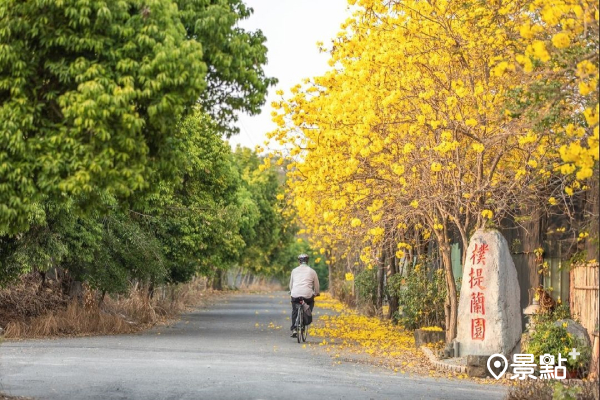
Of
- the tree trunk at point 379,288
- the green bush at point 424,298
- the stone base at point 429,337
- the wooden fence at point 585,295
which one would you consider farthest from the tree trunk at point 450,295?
the tree trunk at point 379,288

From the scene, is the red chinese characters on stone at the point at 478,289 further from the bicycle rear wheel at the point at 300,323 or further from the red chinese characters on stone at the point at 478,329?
the bicycle rear wheel at the point at 300,323

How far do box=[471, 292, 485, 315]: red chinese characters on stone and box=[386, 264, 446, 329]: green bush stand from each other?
21.0 feet

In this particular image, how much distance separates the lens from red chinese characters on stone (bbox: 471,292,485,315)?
1728 centimetres

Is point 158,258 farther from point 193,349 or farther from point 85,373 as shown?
point 85,373

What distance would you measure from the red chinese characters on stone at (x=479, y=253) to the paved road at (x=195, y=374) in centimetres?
247

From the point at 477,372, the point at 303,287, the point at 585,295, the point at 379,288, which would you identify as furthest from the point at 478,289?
the point at 379,288

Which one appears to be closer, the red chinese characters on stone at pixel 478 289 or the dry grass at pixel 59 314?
the red chinese characters on stone at pixel 478 289

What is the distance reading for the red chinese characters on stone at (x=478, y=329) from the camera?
17.2 meters

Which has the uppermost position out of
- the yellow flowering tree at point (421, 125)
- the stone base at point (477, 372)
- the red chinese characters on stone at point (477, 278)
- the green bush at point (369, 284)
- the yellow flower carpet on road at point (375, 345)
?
the yellow flowering tree at point (421, 125)

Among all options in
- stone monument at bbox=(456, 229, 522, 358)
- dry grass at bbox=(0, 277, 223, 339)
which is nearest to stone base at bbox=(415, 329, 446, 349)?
stone monument at bbox=(456, 229, 522, 358)

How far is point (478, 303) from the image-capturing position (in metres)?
17.3

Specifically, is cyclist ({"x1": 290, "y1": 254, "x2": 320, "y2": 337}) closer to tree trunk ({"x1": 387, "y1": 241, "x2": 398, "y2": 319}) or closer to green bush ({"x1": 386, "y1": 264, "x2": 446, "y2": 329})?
green bush ({"x1": 386, "y1": 264, "x2": 446, "y2": 329})

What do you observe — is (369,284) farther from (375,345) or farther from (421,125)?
(421,125)

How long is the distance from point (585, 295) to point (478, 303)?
177cm
